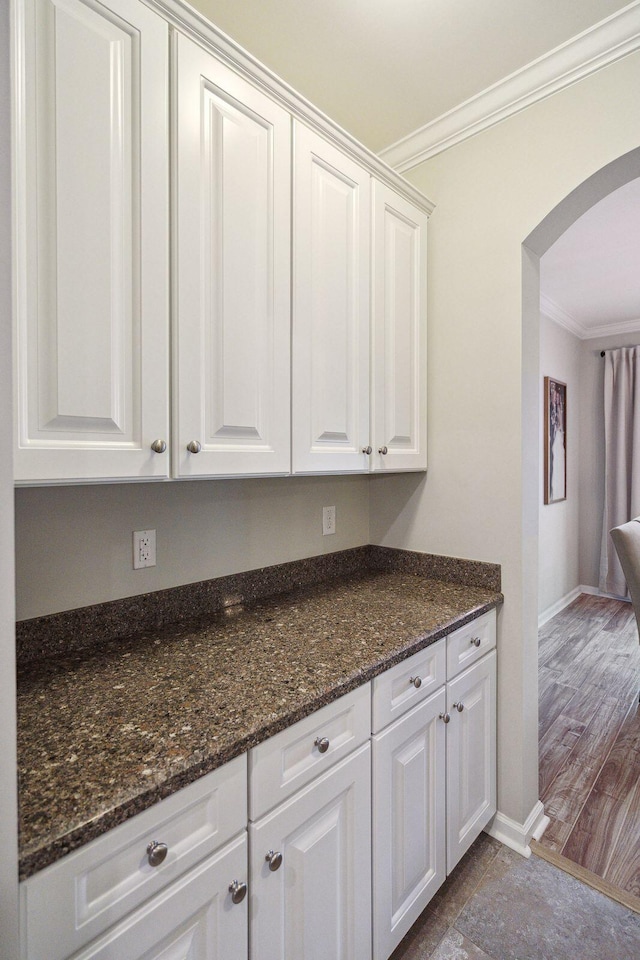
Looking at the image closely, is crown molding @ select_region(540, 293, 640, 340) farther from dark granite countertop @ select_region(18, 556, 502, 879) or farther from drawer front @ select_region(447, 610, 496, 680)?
dark granite countertop @ select_region(18, 556, 502, 879)

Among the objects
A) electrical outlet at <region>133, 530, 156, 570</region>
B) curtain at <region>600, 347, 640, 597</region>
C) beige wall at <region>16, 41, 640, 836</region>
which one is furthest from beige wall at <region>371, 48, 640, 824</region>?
curtain at <region>600, 347, 640, 597</region>

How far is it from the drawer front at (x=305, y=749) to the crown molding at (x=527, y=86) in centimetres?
199

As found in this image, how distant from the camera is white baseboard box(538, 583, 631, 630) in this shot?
4.20 metres

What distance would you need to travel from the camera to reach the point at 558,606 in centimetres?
452

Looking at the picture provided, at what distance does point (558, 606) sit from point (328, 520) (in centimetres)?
344

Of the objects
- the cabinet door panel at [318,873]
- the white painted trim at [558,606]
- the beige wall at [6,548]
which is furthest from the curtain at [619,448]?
the beige wall at [6,548]

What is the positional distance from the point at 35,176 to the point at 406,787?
1668 millimetres

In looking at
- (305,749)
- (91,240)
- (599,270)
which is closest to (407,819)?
(305,749)

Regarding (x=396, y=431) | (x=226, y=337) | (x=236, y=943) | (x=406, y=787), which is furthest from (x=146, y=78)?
(x=406, y=787)

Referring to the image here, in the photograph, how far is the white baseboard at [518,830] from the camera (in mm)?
1792

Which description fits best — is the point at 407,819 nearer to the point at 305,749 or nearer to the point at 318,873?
the point at 318,873

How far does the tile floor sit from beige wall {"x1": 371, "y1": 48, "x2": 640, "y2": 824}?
224 mm

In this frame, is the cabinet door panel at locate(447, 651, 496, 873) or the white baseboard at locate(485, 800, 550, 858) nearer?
the cabinet door panel at locate(447, 651, 496, 873)

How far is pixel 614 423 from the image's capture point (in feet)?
15.6
